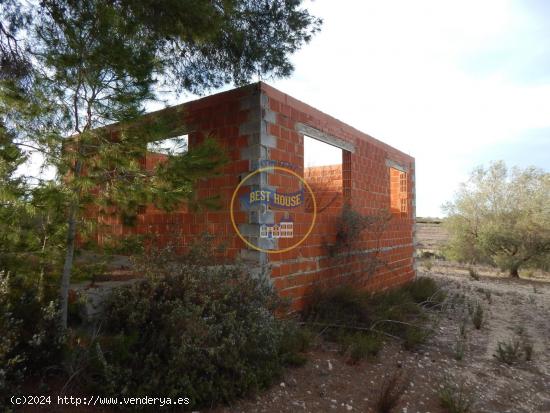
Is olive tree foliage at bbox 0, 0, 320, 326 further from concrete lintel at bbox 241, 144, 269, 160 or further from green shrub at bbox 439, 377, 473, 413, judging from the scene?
green shrub at bbox 439, 377, 473, 413

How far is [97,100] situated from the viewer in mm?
3227

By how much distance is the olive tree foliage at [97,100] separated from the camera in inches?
117

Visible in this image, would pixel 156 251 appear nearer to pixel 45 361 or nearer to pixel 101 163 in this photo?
pixel 101 163

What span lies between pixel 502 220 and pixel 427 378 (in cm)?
1279

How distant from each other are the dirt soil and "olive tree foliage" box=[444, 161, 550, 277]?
9.00 meters

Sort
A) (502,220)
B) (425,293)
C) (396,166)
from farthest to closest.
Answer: (502,220) → (396,166) → (425,293)

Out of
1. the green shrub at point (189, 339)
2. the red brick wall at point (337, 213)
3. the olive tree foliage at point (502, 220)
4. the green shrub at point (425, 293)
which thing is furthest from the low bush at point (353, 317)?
the olive tree foliage at point (502, 220)

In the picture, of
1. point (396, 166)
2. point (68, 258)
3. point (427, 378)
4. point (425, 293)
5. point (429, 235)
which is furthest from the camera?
point (429, 235)

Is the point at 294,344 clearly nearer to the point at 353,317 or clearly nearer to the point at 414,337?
the point at 353,317

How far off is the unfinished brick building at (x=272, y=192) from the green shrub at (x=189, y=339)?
41.9 inches

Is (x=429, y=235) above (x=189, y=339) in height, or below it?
above

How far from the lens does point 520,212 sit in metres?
14.0

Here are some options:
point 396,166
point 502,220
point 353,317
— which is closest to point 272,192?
point 353,317

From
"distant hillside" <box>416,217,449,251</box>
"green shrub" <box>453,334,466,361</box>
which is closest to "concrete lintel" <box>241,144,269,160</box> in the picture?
"green shrub" <box>453,334,466,361</box>
